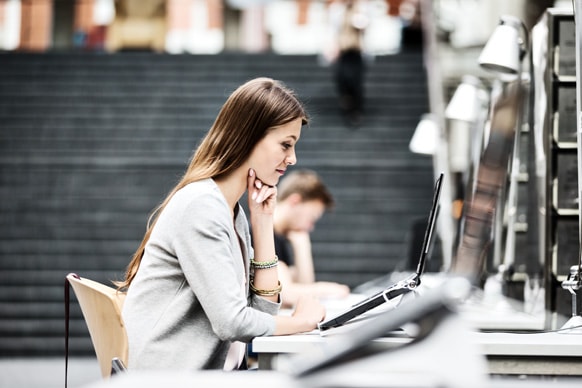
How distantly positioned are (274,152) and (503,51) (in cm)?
164

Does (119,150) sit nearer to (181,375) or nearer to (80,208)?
(80,208)

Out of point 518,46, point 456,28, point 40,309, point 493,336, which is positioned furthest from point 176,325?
point 456,28

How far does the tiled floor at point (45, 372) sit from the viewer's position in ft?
18.8

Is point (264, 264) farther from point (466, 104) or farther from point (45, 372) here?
point (45, 372)

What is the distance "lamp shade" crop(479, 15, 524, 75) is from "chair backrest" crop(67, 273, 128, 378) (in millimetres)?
1953

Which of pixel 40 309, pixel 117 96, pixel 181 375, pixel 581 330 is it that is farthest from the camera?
pixel 117 96

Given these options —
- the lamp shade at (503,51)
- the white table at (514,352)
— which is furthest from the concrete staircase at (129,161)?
the white table at (514,352)

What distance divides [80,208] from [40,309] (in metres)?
1.31

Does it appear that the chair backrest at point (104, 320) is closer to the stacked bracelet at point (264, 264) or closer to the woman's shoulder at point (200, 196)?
the woman's shoulder at point (200, 196)

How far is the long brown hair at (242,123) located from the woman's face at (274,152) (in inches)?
0.5

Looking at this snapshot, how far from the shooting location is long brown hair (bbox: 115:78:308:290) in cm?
236

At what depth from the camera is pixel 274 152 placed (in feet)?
7.85

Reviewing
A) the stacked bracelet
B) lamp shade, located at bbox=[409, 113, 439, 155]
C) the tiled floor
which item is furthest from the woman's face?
lamp shade, located at bbox=[409, 113, 439, 155]

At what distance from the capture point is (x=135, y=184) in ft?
30.6
